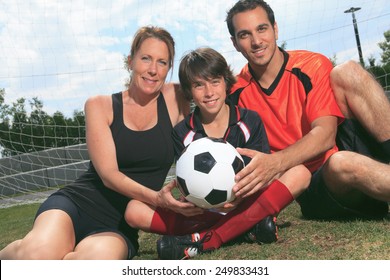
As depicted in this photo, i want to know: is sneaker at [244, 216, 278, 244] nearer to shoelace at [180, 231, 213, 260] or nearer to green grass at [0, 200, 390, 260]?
green grass at [0, 200, 390, 260]

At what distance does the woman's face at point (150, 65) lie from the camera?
3002mm

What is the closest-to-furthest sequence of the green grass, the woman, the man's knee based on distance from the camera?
the green grass
the man's knee
the woman

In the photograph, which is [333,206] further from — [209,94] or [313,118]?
[209,94]

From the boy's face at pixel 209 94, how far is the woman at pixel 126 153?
0.23 m

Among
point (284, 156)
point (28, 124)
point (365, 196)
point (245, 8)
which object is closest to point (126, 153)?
point (284, 156)

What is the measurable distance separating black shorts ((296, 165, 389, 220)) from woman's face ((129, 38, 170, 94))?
4.00 ft

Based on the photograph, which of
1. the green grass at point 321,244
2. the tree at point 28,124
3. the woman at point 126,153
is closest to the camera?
the green grass at point 321,244

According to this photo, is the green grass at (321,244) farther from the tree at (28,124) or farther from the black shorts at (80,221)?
the tree at (28,124)

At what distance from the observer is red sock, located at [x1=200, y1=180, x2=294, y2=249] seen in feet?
9.00

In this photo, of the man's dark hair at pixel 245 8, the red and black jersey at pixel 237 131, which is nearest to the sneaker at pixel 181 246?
the red and black jersey at pixel 237 131

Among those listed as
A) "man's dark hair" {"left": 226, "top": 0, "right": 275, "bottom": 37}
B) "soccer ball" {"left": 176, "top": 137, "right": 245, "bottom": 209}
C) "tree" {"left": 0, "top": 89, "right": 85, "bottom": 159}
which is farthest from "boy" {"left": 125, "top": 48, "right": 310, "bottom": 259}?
"tree" {"left": 0, "top": 89, "right": 85, "bottom": 159}

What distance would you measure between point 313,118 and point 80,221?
1.62 meters

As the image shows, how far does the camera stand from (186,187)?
2.63 m

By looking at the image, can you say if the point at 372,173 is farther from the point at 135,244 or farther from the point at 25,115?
the point at 25,115
